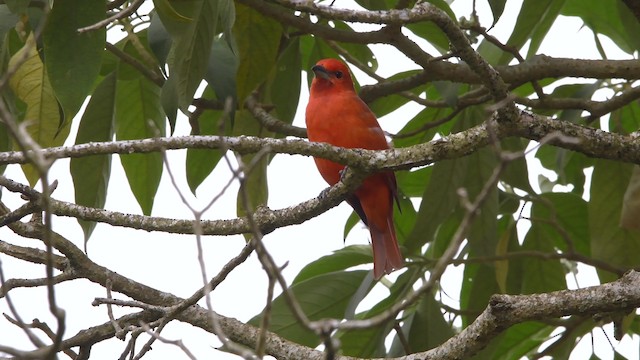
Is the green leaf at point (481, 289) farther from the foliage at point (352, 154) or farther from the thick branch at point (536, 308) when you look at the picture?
the thick branch at point (536, 308)

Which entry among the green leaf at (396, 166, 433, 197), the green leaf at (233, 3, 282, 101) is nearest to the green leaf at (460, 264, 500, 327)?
the green leaf at (396, 166, 433, 197)

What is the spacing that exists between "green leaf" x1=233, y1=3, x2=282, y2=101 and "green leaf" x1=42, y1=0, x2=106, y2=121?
62cm

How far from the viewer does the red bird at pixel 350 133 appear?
14.6ft

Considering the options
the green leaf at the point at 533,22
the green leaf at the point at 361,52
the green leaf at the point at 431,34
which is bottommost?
the green leaf at the point at 533,22

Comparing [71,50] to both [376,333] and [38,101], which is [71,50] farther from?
[376,333]

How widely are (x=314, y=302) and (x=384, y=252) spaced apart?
0.44 metres

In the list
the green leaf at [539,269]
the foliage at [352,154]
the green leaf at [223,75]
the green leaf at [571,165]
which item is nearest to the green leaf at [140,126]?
the foliage at [352,154]

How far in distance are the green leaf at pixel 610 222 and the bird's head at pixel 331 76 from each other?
1247mm

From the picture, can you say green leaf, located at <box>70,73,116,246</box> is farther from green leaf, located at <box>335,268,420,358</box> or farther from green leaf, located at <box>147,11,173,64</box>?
green leaf, located at <box>335,268,420,358</box>

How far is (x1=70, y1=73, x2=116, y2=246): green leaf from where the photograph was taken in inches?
144

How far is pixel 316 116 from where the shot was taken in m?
4.66

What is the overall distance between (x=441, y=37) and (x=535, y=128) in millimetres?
A: 1295

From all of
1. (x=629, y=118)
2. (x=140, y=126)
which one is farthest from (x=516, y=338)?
(x=140, y=126)

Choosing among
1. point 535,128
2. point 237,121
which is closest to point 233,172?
point 535,128
